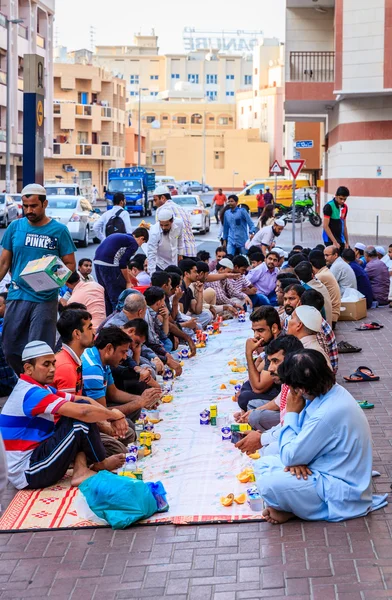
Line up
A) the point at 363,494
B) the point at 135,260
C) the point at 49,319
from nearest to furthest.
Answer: the point at 363,494 → the point at 49,319 → the point at 135,260

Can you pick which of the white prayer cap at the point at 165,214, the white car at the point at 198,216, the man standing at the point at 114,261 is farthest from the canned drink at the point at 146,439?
the white car at the point at 198,216

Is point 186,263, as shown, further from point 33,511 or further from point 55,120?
point 55,120

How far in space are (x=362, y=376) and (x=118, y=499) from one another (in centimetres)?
481

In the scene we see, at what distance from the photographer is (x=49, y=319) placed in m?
8.61

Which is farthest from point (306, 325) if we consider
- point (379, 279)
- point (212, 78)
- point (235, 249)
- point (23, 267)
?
point (212, 78)

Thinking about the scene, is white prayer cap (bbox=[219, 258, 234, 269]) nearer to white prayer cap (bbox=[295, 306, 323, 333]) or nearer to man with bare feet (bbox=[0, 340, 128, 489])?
white prayer cap (bbox=[295, 306, 323, 333])

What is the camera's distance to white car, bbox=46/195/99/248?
2966 cm

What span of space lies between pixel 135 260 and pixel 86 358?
17.6ft

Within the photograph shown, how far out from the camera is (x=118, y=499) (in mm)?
6246

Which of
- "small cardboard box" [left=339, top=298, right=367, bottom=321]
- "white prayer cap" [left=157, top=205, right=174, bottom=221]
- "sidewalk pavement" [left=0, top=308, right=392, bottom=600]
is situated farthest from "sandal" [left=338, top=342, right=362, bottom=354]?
"sidewalk pavement" [left=0, top=308, right=392, bottom=600]

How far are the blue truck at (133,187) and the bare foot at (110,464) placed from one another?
4179cm

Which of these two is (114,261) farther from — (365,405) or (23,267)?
(365,405)

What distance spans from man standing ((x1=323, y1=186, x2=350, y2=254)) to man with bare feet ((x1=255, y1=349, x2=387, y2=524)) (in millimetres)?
10672

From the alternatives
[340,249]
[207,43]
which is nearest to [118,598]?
[340,249]
